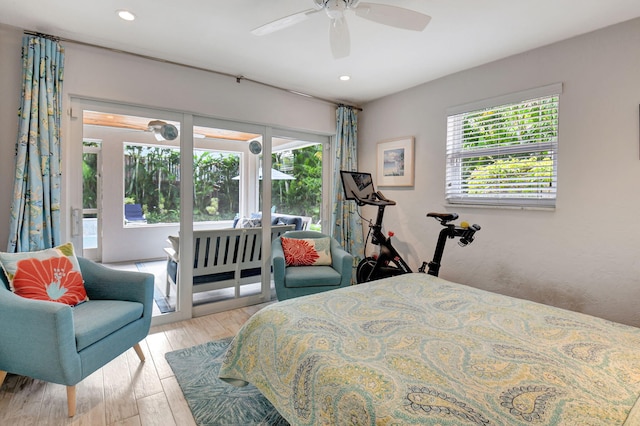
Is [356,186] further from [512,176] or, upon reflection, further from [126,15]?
[126,15]

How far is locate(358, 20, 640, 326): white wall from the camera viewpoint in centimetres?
226

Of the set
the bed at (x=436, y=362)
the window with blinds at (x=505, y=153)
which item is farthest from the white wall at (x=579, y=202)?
the bed at (x=436, y=362)

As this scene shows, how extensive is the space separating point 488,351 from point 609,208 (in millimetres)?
1808

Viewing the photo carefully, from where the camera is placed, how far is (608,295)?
2346 millimetres

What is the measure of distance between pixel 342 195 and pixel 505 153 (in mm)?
1896

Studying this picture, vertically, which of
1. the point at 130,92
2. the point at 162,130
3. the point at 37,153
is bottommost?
the point at 37,153

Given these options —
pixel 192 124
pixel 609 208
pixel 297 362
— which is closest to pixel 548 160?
pixel 609 208

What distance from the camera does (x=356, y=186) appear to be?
354 cm

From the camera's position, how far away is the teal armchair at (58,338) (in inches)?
66.5

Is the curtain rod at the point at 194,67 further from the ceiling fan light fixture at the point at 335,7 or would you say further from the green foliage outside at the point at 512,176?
the green foliage outside at the point at 512,176

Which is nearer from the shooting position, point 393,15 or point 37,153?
point 393,15

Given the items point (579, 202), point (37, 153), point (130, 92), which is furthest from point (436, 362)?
point (130, 92)

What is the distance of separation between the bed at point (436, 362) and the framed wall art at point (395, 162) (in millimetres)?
1999

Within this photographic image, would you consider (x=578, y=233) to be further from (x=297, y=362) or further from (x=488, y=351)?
(x=297, y=362)
